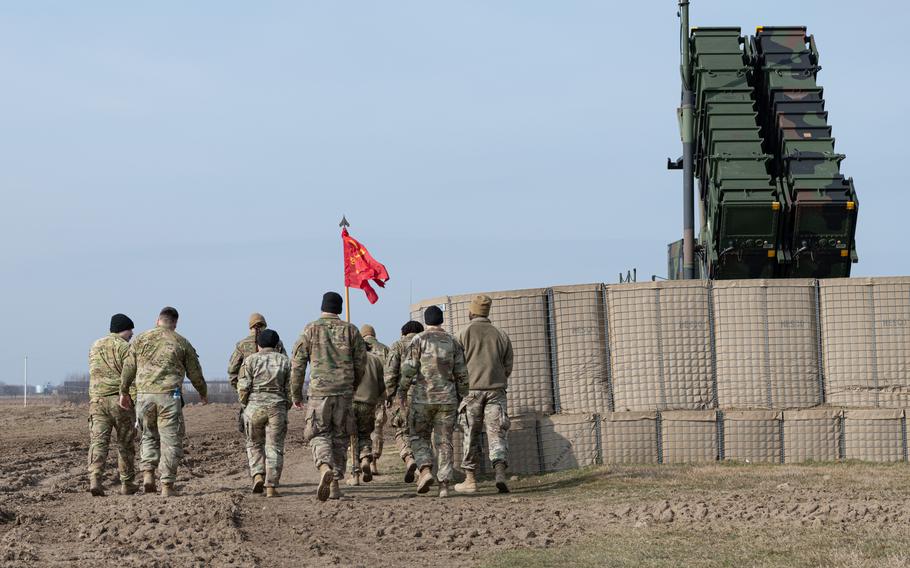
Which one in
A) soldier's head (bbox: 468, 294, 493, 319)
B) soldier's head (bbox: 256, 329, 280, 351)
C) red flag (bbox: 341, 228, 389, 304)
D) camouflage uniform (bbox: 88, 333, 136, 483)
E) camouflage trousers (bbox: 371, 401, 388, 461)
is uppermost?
red flag (bbox: 341, 228, 389, 304)

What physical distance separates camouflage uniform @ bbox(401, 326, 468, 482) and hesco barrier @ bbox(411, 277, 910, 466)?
1.76m

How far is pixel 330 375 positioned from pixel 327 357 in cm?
17

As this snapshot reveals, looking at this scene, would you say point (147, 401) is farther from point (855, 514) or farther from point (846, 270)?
point (846, 270)

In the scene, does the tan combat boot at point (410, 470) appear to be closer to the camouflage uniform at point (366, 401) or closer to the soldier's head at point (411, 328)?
the camouflage uniform at point (366, 401)

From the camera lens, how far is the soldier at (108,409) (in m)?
13.3

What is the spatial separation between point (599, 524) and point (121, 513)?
12.9 feet

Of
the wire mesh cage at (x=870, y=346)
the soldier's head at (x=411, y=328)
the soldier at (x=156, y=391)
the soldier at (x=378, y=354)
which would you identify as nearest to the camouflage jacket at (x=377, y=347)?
the soldier at (x=378, y=354)

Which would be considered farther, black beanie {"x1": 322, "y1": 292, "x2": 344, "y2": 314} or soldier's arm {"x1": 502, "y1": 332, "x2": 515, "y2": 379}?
soldier's arm {"x1": 502, "y1": 332, "x2": 515, "y2": 379}

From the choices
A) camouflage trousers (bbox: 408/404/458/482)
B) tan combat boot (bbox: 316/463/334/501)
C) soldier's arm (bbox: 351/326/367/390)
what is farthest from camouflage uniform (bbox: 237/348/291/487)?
camouflage trousers (bbox: 408/404/458/482)

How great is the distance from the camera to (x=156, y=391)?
13.0m

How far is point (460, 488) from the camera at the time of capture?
511 inches

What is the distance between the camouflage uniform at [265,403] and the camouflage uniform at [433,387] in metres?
1.28

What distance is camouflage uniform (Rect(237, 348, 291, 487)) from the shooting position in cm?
1300

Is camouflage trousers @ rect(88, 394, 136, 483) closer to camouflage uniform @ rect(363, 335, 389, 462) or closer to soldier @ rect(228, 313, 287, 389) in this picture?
soldier @ rect(228, 313, 287, 389)
